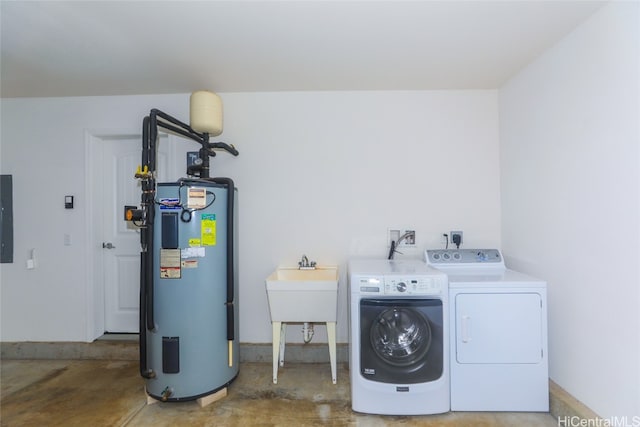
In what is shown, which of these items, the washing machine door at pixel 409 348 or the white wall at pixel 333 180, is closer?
the washing machine door at pixel 409 348

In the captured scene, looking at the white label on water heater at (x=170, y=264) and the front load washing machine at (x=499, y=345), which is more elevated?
the white label on water heater at (x=170, y=264)

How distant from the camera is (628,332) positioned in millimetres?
1470

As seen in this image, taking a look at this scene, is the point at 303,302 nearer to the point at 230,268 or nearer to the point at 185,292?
the point at 230,268

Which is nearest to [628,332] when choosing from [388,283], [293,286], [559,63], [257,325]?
[388,283]

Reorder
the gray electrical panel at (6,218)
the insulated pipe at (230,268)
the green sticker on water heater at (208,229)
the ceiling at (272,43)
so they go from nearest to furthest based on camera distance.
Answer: the ceiling at (272,43) → the green sticker on water heater at (208,229) → the insulated pipe at (230,268) → the gray electrical panel at (6,218)

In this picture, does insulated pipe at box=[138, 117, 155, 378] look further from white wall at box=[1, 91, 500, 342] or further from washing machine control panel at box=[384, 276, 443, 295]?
washing machine control panel at box=[384, 276, 443, 295]

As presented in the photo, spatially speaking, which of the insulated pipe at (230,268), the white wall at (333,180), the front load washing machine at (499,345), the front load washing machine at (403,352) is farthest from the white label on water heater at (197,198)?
the front load washing machine at (499,345)

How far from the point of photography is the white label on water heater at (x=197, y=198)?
1889 millimetres

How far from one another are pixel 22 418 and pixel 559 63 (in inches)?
173

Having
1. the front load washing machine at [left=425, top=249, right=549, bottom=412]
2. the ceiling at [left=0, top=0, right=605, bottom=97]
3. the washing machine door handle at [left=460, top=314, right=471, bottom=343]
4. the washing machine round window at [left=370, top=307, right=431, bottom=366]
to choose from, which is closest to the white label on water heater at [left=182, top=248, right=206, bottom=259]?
the washing machine round window at [left=370, top=307, right=431, bottom=366]

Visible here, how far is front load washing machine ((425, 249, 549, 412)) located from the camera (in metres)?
1.81

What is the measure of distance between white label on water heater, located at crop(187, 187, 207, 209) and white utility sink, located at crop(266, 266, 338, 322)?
75 centimetres

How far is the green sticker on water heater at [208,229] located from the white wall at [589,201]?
7.91 feet

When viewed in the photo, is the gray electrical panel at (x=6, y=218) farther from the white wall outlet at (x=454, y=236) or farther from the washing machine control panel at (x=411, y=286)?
the white wall outlet at (x=454, y=236)
